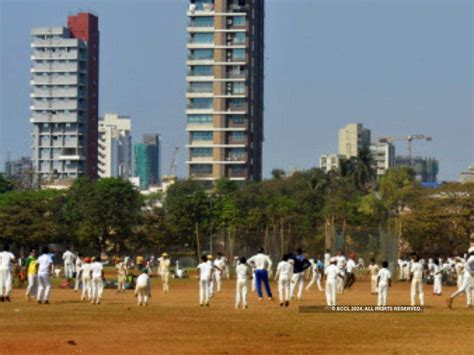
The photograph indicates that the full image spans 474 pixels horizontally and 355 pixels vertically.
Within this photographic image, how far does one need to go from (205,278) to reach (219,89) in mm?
121093

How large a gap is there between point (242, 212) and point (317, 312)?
7890 centimetres

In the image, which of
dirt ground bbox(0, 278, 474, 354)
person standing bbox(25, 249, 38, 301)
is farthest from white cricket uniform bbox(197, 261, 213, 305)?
person standing bbox(25, 249, 38, 301)

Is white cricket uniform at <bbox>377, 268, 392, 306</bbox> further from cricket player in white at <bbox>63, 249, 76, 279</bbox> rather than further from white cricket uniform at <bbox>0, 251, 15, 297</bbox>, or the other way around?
cricket player in white at <bbox>63, 249, 76, 279</bbox>

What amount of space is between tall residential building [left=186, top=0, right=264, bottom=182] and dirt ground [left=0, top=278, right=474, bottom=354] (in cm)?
11788

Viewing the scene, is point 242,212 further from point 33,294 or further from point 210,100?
point 33,294

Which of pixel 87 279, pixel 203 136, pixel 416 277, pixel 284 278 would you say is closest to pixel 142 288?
pixel 87 279

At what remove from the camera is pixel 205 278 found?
131ft

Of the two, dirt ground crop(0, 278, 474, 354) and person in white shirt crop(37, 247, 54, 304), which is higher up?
person in white shirt crop(37, 247, 54, 304)

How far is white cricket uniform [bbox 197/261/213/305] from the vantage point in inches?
1553

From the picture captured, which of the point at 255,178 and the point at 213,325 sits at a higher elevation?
the point at 255,178

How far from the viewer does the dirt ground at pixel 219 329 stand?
85.3ft

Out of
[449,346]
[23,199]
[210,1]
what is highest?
[210,1]

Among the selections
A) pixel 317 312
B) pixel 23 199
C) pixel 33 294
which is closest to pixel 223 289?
pixel 33 294

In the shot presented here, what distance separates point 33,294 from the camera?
4438 centimetres
